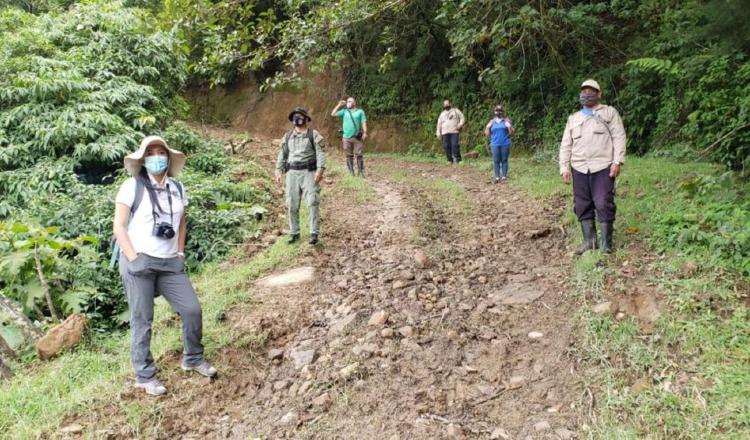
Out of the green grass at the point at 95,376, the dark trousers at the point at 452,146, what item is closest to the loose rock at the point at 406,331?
the green grass at the point at 95,376

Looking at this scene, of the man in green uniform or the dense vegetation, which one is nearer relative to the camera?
the dense vegetation

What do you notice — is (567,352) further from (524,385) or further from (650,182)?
(650,182)

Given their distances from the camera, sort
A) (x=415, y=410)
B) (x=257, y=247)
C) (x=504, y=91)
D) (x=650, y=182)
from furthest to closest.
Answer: (x=504, y=91), (x=650, y=182), (x=257, y=247), (x=415, y=410)

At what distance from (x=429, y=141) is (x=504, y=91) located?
3293 mm

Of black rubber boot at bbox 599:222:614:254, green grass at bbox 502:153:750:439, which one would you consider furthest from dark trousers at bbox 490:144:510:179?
black rubber boot at bbox 599:222:614:254

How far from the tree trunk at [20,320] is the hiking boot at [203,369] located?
72.8 inches

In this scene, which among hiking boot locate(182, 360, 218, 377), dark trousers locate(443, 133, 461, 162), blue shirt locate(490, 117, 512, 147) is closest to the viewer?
hiking boot locate(182, 360, 218, 377)

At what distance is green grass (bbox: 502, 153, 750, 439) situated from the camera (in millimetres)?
3072

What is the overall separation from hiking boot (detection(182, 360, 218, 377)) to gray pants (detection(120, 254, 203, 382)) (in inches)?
7.6

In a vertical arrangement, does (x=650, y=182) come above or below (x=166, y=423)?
above

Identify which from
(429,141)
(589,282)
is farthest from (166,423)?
(429,141)

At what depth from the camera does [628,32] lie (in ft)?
44.0

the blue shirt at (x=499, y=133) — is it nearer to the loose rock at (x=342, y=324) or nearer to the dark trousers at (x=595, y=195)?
the dark trousers at (x=595, y=195)

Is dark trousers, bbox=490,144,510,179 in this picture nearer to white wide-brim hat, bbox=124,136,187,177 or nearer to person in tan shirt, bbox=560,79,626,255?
person in tan shirt, bbox=560,79,626,255
